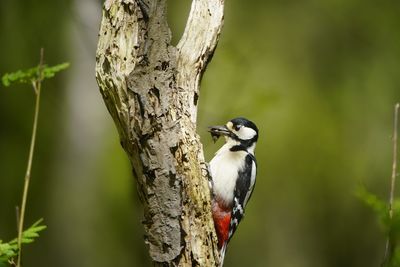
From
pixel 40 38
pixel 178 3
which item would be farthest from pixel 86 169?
pixel 178 3

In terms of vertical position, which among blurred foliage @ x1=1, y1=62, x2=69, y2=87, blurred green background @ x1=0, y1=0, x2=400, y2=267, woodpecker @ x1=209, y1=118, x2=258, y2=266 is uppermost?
blurred green background @ x1=0, y1=0, x2=400, y2=267

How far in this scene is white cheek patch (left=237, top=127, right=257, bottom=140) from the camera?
13.9ft

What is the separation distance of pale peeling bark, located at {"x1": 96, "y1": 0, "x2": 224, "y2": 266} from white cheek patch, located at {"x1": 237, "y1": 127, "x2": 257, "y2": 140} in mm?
1215

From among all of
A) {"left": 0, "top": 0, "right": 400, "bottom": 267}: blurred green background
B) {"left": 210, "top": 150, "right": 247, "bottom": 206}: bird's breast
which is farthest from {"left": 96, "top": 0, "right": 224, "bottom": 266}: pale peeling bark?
{"left": 0, "top": 0, "right": 400, "bottom": 267}: blurred green background

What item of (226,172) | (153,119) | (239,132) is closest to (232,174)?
(226,172)

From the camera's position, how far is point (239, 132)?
13.9 feet

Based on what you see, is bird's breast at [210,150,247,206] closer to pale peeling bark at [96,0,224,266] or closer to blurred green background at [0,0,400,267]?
pale peeling bark at [96,0,224,266]

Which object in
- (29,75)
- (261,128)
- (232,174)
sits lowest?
(232,174)

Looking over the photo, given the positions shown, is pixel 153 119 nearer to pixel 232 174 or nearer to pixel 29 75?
pixel 29 75

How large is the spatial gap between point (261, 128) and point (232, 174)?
618 centimetres

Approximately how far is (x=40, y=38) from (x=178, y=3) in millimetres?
2229

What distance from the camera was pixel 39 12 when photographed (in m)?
8.59

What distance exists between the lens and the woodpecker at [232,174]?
376 cm

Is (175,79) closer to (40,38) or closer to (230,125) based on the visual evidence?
(230,125)
